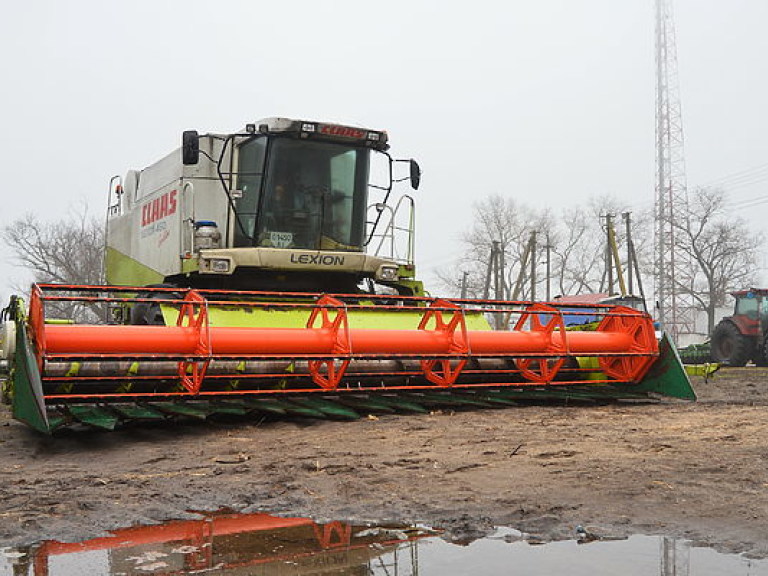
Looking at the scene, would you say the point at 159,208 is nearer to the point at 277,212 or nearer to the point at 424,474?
the point at 277,212

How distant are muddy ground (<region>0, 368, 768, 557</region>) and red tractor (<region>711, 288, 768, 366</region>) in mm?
15320

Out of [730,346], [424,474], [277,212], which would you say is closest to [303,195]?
[277,212]

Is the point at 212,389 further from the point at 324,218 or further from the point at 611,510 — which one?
the point at 611,510

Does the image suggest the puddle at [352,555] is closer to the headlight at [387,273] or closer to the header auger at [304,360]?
the header auger at [304,360]

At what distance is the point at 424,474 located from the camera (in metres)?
4.82

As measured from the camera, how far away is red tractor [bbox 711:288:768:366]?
2136 centimetres

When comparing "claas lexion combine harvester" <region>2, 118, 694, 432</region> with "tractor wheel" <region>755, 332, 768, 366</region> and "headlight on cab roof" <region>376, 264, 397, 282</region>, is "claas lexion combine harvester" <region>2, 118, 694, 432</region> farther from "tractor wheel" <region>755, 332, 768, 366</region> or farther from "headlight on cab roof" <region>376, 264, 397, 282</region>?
"tractor wheel" <region>755, 332, 768, 366</region>

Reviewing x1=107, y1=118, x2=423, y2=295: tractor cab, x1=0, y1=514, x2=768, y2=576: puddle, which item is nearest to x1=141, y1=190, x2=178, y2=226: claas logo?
x1=107, y1=118, x2=423, y2=295: tractor cab

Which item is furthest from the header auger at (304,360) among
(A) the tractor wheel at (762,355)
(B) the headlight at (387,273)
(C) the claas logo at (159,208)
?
(A) the tractor wheel at (762,355)

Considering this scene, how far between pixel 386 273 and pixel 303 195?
1278 millimetres

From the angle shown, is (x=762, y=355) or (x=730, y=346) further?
(x=730, y=346)

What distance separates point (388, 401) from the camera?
307 inches

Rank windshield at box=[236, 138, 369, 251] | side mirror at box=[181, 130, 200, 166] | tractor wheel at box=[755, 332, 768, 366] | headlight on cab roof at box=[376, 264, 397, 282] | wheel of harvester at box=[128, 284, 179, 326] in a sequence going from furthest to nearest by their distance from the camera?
1. tractor wheel at box=[755, 332, 768, 366]
2. headlight on cab roof at box=[376, 264, 397, 282]
3. windshield at box=[236, 138, 369, 251]
4. side mirror at box=[181, 130, 200, 166]
5. wheel of harvester at box=[128, 284, 179, 326]

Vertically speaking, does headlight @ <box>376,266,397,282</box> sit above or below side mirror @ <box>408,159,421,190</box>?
below
